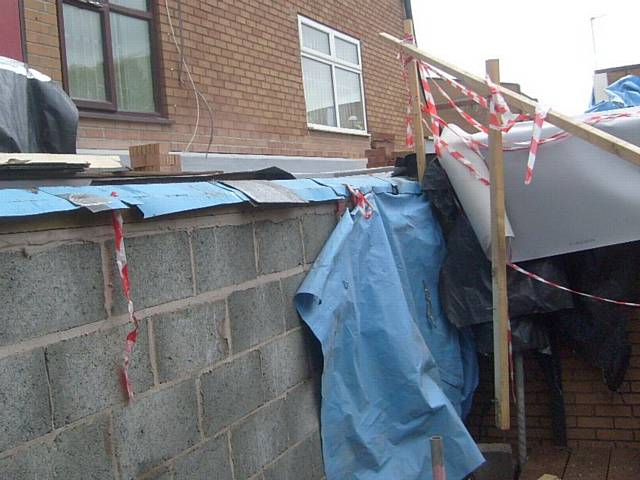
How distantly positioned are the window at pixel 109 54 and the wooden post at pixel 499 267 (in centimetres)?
306

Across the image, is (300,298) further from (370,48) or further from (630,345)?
(370,48)

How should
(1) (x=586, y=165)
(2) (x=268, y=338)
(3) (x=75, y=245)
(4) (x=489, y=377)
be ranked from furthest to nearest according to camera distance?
(4) (x=489, y=377)
(1) (x=586, y=165)
(2) (x=268, y=338)
(3) (x=75, y=245)

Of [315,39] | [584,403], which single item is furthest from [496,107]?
[315,39]

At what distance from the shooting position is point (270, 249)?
3295mm

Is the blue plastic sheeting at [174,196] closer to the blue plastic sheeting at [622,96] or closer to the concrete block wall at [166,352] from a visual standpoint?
the concrete block wall at [166,352]

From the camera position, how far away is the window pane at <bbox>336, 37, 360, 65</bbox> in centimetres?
952

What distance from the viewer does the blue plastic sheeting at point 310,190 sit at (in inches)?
139

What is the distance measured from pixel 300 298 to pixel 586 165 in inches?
78.7

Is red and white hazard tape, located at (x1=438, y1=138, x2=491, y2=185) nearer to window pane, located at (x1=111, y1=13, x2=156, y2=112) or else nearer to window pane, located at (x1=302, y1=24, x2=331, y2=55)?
window pane, located at (x1=111, y1=13, x2=156, y2=112)

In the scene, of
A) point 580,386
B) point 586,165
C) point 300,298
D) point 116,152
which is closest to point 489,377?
point 580,386

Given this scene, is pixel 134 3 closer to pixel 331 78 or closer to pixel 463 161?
pixel 463 161

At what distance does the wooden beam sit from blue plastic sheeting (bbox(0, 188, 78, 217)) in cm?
250

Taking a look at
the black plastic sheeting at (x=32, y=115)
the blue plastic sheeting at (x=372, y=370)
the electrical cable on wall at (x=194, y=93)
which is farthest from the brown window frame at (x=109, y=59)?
the blue plastic sheeting at (x=372, y=370)

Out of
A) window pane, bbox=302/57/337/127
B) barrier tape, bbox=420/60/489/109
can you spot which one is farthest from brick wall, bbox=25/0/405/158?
barrier tape, bbox=420/60/489/109
